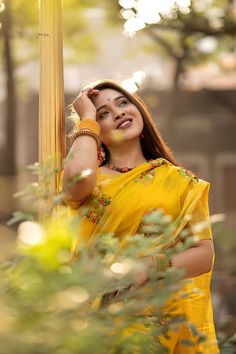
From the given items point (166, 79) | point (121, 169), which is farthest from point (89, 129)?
point (166, 79)

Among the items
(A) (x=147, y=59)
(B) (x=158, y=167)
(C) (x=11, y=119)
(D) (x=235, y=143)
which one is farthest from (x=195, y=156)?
(B) (x=158, y=167)

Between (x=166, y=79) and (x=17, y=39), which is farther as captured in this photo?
(x=166, y=79)

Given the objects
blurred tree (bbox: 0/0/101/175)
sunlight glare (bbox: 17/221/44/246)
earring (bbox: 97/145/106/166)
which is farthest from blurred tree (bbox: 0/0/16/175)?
sunlight glare (bbox: 17/221/44/246)

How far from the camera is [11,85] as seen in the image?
35.7 ft

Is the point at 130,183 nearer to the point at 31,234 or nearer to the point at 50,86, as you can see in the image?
the point at 50,86

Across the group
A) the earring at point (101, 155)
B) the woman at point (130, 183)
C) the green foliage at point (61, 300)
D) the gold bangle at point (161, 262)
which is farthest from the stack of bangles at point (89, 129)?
the green foliage at point (61, 300)

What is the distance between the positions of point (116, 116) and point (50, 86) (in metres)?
0.29

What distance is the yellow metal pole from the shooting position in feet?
8.38

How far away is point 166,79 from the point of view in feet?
Result: 47.9

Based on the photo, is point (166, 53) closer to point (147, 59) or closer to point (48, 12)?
point (147, 59)

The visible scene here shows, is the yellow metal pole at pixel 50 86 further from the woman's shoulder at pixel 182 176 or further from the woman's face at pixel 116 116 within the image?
the woman's shoulder at pixel 182 176

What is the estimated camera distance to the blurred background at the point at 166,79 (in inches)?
387

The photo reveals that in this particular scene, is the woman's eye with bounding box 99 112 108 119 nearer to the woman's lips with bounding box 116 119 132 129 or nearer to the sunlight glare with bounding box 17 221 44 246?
the woman's lips with bounding box 116 119 132 129

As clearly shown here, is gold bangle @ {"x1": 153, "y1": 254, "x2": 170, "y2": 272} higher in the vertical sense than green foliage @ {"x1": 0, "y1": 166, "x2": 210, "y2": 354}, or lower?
higher
